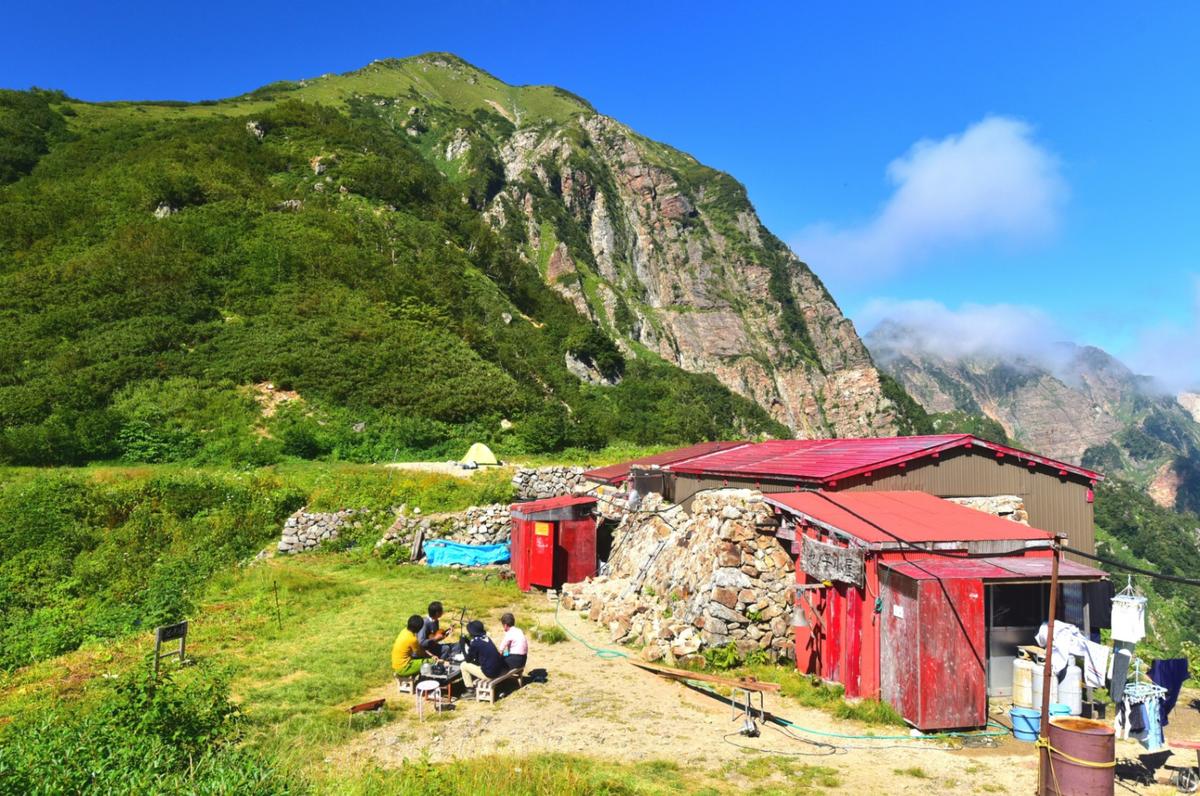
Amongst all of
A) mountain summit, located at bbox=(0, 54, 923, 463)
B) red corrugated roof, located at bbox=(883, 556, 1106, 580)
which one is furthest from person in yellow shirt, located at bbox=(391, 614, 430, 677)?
mountain summit, located at bbox=(0, 54, 923, 463)

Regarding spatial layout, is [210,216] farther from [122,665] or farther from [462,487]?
[122,665]

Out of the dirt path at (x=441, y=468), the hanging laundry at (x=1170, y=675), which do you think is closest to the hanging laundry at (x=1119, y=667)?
the hanging laundry at (x=1170, y=675)

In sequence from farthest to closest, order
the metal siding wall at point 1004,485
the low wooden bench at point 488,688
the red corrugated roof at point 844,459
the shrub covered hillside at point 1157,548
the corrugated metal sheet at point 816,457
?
the shrub covered hillside at point 1157,548
the metal siding wall at point 1004,485
the corrugated metal sheet at point 816,457
the red corrugated roof at point 844,459
the low wooden bench at point 488,688

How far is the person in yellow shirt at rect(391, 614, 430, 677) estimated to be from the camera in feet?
34.7

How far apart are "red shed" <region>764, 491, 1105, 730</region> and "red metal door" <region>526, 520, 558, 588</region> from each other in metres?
7.55

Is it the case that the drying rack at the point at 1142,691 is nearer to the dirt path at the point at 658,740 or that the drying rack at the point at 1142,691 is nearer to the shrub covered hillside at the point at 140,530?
the dirt path at the point at 658,740

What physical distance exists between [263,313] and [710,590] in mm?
36694

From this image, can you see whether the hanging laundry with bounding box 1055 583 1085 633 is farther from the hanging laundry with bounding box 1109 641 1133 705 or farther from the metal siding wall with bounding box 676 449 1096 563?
the metal siding wall with bounding box 676 449 1096 563

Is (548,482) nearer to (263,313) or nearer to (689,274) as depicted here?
(263,313)

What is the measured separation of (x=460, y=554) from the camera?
69.3 ft

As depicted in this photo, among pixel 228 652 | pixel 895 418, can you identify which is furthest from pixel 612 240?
pixel 228 652

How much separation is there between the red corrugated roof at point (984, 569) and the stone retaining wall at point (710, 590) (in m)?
3.01

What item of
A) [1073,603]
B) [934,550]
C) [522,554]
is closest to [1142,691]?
[1073,603]

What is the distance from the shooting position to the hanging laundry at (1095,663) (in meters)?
9.40
